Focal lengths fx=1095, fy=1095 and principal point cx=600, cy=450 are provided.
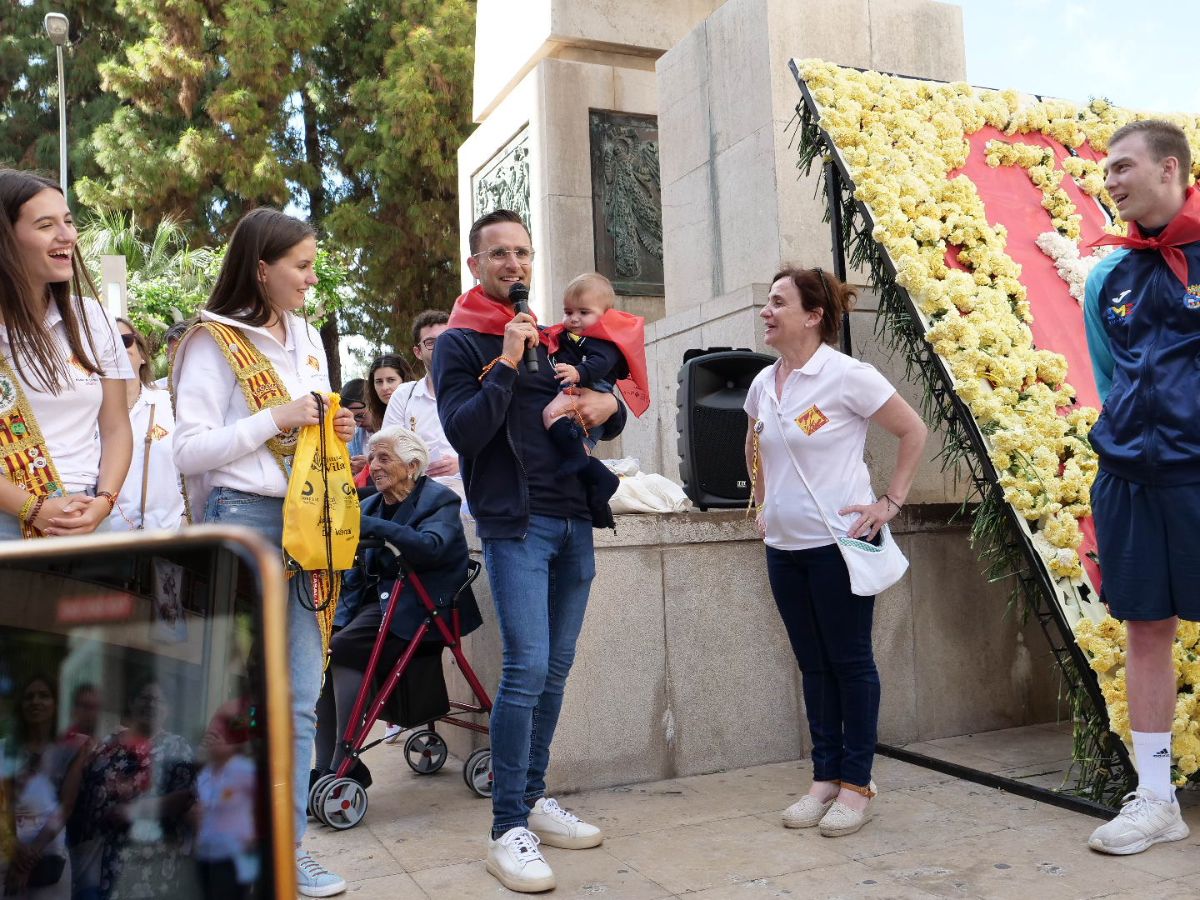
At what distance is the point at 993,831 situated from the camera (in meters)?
3.74

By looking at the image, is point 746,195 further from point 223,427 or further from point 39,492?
point 39,492

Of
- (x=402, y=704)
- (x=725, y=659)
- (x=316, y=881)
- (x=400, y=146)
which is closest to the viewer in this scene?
(x=316, y=881)

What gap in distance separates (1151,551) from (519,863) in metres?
2.20

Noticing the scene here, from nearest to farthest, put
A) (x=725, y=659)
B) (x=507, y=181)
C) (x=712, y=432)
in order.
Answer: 1. (x=725, y=659)
2. (x=712, y=432)
3. (x=507, y=181)

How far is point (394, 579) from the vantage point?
14.6 feet

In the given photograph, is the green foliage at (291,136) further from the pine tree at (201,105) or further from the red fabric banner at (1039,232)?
the red fabric banner at (1039,232)

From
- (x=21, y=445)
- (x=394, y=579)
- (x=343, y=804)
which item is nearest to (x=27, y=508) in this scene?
(x=21, y=445)

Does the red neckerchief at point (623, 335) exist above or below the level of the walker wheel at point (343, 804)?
above

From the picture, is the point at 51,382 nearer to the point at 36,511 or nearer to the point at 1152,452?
the point at 36,511

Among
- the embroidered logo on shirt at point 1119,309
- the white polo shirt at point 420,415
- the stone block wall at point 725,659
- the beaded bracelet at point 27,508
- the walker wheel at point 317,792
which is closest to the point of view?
the beaded bracelet at point 27,508

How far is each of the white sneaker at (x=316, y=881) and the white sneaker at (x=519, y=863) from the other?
0.47 m

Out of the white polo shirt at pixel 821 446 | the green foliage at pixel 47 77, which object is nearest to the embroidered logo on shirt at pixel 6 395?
the white polo shirt at pixel 821 446

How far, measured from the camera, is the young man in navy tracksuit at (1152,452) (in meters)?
3.41

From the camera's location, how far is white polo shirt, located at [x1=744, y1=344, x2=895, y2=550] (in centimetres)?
381
